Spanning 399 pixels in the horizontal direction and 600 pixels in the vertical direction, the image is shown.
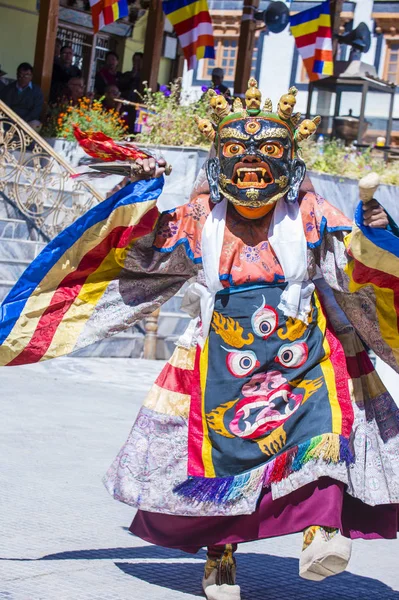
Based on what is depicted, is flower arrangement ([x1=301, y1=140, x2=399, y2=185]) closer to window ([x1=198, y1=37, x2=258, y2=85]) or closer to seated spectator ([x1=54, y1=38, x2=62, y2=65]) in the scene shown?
seated spectator ([x1=54, y1=38, x2=62, y2=65])

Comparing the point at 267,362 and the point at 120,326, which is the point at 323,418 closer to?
the point at 267,362

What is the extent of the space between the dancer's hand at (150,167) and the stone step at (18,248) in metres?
6.88

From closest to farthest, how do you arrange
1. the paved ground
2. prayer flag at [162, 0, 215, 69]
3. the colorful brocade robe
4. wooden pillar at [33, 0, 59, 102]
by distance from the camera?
the colorful brocade robe → the paved ground → wooden pillar at [33, 0, 59, 102] → prayer flag at [162, 0, 215, 69]

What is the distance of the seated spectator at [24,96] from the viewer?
45.2 feet

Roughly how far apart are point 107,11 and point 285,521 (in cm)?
1144

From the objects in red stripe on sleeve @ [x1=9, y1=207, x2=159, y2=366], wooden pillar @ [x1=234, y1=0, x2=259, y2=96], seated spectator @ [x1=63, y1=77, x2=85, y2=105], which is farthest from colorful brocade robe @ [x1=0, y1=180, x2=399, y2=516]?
wooden pillar @ [x1=234, y1=0, x2=259, y2=96]

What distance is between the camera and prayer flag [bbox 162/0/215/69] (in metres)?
16.1

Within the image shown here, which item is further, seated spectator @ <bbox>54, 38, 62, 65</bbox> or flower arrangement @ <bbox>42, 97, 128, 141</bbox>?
seated spectator @ <bbox>54, 38, 62, 65</bbox>

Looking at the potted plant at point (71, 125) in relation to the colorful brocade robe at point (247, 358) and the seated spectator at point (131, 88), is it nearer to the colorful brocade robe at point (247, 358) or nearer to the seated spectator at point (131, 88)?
the seated spectator at point (131, 88)

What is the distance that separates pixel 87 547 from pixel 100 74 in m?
12.2

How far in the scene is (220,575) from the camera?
14.5ft

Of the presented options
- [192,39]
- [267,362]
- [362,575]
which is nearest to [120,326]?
[267,362]

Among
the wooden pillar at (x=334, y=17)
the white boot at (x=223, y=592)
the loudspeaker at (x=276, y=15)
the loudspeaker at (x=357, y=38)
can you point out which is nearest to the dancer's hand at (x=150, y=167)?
Answer: the white boot at (x=223, y=592)

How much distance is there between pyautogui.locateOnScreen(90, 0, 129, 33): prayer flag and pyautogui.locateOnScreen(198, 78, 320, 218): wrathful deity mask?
10.4 metres
